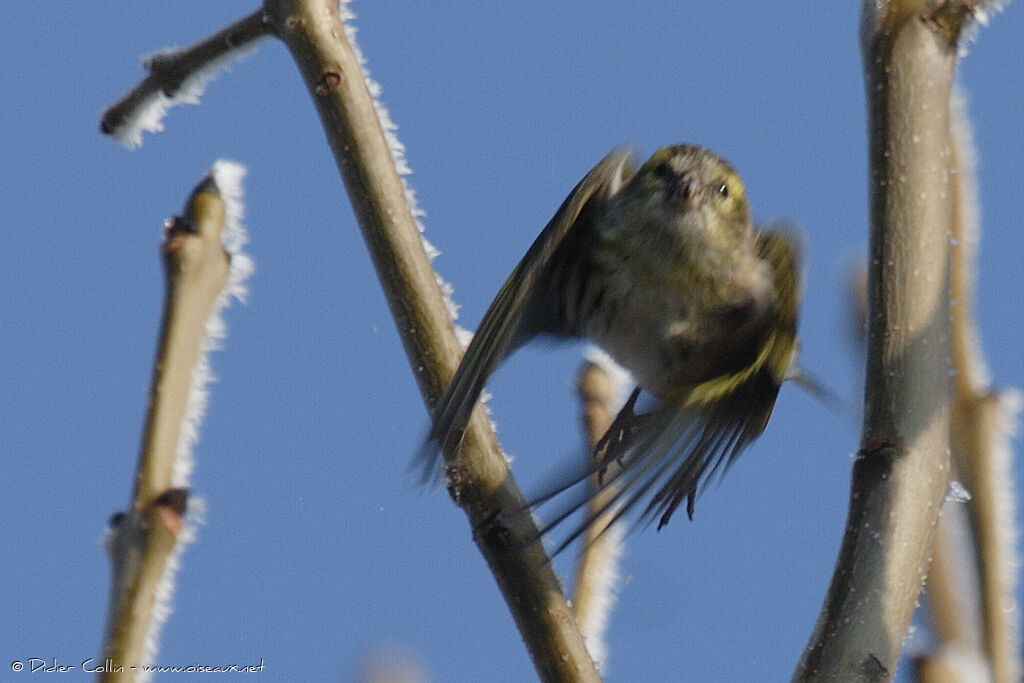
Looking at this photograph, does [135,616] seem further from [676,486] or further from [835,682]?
[676,486]

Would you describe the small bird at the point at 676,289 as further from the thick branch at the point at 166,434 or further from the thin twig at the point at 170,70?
the thick branch at the point at 166,434

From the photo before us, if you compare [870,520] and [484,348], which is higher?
[484,348]

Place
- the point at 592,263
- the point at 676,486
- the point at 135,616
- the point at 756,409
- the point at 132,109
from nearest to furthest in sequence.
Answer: the point at 135,616 → the point at 132,109 → the point at 676,486 → the point at 756,409 → the point at 592,263

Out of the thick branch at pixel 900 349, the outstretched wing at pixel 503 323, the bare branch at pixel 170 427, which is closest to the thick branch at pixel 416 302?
the outstretched wing at pixel 503 323

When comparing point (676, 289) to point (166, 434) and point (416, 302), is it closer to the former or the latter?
point (416, 302)

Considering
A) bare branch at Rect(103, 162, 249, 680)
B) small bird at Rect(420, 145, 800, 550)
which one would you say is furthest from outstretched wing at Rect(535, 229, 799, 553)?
bare branch at Rect(103, 162, 249, 680)

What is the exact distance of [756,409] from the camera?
185 cm

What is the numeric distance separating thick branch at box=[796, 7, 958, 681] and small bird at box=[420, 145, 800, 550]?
559 millimetres

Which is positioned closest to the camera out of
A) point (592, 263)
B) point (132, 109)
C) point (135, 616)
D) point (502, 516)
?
point (135, 616)

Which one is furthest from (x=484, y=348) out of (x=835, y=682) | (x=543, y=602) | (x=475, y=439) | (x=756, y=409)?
(x=835, y=682)

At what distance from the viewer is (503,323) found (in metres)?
1.66

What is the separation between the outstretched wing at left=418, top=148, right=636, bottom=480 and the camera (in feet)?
4.56

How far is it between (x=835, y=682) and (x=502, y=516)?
37 cm

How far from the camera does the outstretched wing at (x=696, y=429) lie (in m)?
1.52
